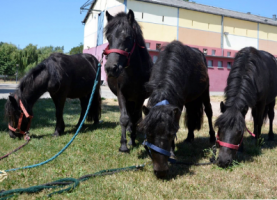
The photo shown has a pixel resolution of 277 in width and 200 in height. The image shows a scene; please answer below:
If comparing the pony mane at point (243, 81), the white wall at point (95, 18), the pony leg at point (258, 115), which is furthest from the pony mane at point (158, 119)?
the white wall at point (95, 18)

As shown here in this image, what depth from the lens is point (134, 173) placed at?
3797mm

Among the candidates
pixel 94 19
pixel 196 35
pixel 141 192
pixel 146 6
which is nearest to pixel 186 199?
pixel 141 192

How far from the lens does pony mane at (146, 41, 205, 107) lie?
12.1ft

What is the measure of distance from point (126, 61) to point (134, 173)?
6.14ft

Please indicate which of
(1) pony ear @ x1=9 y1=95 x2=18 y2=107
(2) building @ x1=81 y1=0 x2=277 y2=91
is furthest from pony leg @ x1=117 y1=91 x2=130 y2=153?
(2) building @ x1=81 y1=0 x2=277 y2=91

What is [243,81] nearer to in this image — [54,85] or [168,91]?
[168,91]

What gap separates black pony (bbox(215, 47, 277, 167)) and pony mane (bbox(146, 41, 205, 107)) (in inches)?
30.3

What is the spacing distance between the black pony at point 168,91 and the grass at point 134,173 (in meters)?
0.36

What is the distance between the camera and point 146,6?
31297mm

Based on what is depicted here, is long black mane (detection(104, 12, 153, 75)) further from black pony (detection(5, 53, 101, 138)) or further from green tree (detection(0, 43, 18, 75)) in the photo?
green tree (detection(0, 43, 18, 75))

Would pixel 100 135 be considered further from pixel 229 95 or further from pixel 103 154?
pixel 229 95

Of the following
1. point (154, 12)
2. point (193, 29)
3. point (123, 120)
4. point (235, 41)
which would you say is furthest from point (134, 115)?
point (235, 41)

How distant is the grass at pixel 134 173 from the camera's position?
319cm

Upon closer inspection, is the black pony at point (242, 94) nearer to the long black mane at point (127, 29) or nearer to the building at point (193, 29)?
the long black mane at point (127, 29)
